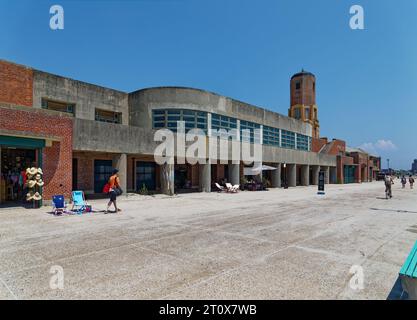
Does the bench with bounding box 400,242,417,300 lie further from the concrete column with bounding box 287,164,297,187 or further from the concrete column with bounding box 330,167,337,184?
the concrete column with bounding box 330,167,337,184

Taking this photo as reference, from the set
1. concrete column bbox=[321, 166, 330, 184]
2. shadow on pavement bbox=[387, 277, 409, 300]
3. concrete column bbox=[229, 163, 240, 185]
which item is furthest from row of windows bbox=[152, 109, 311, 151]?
shadow on pavement bbox=[387, 277, 409, 300]

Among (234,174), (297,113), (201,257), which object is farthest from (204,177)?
(297,113)

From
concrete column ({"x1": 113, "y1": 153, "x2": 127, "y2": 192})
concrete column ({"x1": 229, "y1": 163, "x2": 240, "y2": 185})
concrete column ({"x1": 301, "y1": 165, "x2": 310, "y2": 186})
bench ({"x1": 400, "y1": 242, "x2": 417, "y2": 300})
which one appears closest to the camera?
bench ({"x1": 400, "y1": 242, "x2": 417, "y2": 300})

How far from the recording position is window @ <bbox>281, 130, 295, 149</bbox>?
1507 inches

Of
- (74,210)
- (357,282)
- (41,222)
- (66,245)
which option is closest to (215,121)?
(74,210)

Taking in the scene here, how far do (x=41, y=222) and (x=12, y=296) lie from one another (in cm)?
691

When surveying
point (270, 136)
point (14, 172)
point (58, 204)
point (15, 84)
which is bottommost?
point (58, 204)

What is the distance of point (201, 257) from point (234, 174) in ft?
72.8

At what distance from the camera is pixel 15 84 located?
18484 mm

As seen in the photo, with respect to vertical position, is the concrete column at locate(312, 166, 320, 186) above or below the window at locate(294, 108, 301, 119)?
below

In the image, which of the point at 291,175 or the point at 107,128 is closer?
the point at 107,128

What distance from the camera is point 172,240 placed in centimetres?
745

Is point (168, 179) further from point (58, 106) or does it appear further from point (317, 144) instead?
point (317, 144)

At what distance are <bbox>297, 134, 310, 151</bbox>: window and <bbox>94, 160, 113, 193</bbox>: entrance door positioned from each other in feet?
99.1
